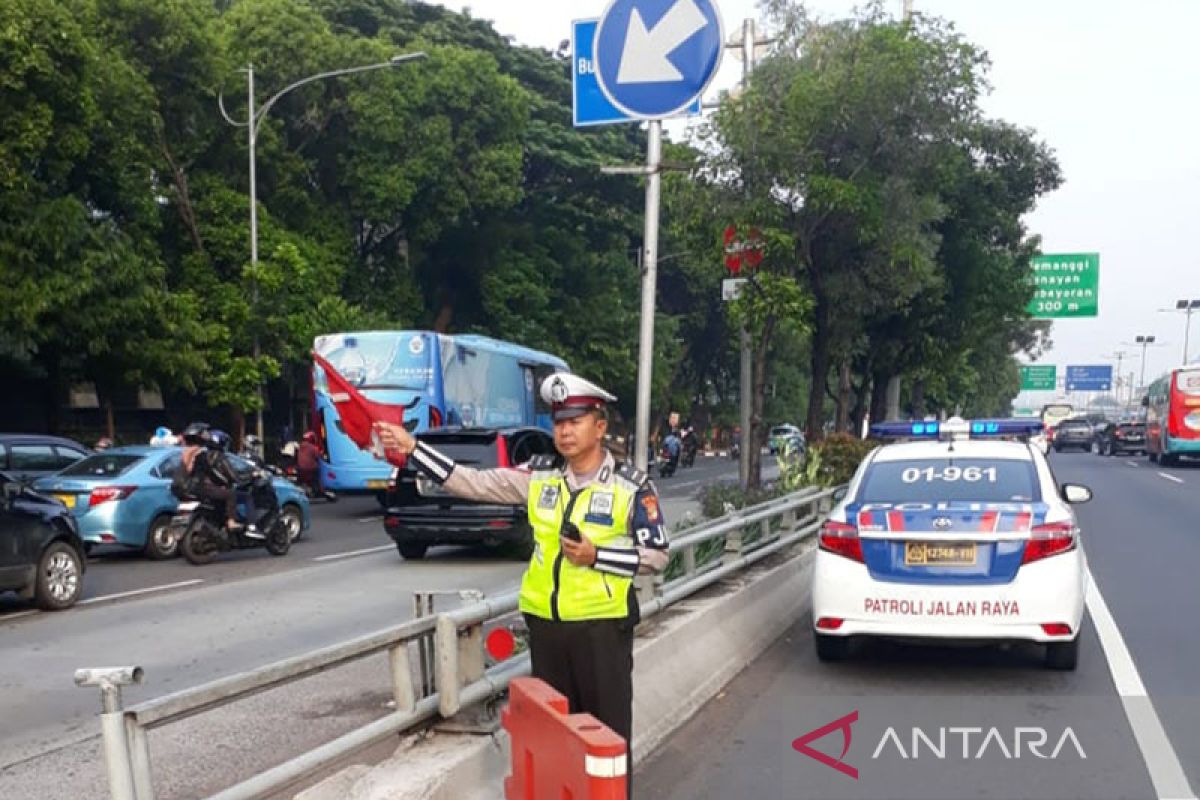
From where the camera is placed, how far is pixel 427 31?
107ft

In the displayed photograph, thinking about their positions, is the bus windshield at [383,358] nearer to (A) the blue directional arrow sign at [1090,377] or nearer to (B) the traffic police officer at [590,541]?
(B) the traffic police officer at [590,541]

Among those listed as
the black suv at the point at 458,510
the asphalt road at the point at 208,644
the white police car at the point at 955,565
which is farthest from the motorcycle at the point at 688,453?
the white police car at the point at 955,565

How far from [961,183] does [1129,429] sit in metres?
25.8

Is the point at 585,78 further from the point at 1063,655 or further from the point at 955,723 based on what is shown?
the point at 1063,655

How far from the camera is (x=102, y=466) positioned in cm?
1437

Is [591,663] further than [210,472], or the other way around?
[210,472]

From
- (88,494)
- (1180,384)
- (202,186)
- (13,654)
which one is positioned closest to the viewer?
(13,654)

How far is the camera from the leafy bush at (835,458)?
16.7 metres

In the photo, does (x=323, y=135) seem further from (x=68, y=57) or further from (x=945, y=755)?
(x=945, y=755)

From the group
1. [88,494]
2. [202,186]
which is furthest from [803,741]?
[202,186]

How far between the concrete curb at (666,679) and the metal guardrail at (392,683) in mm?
120

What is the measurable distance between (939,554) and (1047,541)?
0.65 meters

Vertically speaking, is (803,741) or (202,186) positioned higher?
(202,186)

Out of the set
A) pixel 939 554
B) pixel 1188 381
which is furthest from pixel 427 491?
pixel 1188 381
